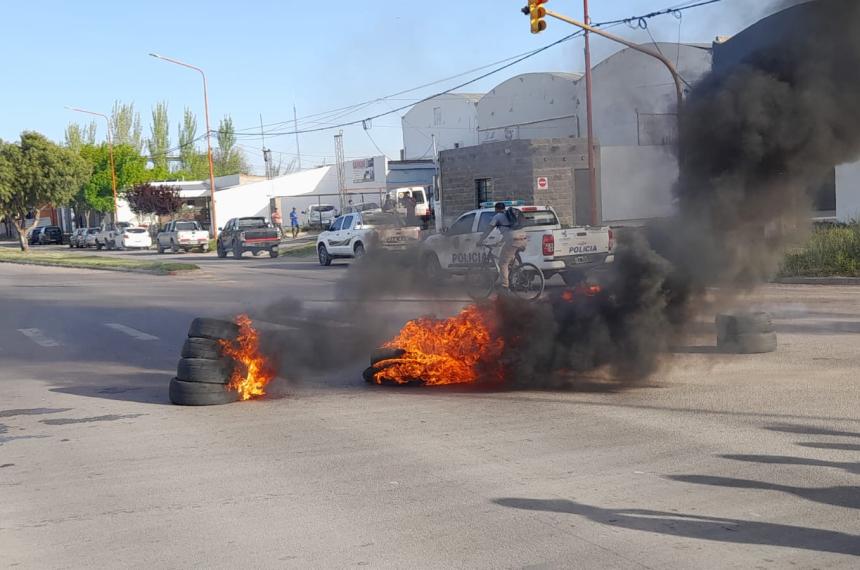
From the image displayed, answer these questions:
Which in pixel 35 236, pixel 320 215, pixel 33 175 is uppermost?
pixel 33 175

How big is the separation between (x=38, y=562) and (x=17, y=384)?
694cm

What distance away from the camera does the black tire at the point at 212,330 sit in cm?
949

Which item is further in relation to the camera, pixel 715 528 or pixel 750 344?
pixel 750 344

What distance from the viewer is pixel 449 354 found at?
991cm

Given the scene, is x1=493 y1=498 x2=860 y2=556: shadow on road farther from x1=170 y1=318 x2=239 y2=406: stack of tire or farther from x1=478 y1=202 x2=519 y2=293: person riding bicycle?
x1=478 y1=202 x2=519 y2=293: person riding bicycle

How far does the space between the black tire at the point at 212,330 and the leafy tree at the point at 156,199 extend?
61.9 meters

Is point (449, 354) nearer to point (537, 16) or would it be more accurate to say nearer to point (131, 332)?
point (131, 332)

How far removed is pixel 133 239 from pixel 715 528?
194ft

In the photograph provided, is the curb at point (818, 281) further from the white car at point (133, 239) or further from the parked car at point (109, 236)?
the parked car at point (109, 236)

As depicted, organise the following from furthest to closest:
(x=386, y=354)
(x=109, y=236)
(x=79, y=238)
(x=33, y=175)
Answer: (x=79, y=238) → (x=109, y=236) → (x=33, y=175) → (x=386, y=354)

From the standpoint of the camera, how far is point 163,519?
18.6 ft

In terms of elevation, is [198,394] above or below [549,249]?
below

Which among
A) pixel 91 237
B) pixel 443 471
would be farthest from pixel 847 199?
pixel 91 237

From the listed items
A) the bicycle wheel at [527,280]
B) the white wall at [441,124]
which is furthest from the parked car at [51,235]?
the bicycle wheel at [527,280]
